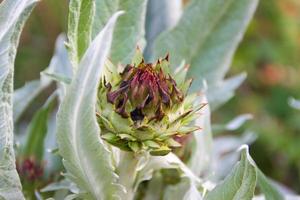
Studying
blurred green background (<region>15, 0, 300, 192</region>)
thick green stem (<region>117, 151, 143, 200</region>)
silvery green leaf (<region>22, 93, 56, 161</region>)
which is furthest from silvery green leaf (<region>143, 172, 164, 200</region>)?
blurred green background (<region>15, 0, 300, 192</region>)

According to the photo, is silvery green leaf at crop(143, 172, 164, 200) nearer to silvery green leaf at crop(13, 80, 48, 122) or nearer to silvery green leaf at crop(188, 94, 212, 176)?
silvery green leaf at crop(188, 94, 212, 176)

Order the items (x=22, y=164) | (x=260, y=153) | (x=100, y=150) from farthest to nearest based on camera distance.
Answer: (x=260, y=153) → (x=22, y=164) → (x=100, y=150)

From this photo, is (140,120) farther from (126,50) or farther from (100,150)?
(126,50)

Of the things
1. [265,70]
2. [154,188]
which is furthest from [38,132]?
[265,70]

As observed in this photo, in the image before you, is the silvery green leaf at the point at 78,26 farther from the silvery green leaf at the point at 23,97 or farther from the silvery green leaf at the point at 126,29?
the silvery green leaf at the point at 23,97

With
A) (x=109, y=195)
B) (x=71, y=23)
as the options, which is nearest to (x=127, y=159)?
(x=109, y=195)

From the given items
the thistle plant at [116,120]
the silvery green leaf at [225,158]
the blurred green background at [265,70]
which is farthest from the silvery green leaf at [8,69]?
the blurred green background at [265,70]
